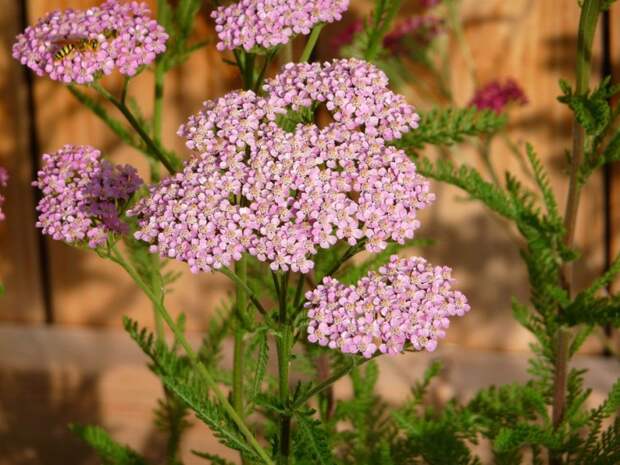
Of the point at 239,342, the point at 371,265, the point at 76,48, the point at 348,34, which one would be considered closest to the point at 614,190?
the point at 348,34

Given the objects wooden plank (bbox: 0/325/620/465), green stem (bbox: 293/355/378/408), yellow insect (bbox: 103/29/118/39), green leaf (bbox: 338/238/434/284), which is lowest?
wooden plank (bbox: 0/325/620/465)

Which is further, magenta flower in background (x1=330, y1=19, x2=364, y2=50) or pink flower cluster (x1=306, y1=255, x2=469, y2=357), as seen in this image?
magenta flower in background (x1=330, y1=19, x2=364, y2=50)

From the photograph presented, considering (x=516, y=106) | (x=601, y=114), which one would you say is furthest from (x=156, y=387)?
(x=601, y=114)

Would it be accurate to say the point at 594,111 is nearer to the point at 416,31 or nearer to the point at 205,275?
the point at 416,31

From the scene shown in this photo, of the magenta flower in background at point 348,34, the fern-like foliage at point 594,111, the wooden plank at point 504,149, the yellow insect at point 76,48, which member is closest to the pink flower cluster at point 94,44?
the yellow insect at point 76,48

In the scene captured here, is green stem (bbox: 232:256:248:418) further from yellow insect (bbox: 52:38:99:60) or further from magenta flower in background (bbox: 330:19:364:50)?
magenta flower in background (bbox: 330:19:364:50)

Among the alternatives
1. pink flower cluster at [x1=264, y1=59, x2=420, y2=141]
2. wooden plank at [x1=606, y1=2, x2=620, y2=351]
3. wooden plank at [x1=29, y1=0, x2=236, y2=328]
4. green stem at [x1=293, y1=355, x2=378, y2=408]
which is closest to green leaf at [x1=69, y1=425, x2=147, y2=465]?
green stem at [x1=293, y1=355, x2=378, y2=408]

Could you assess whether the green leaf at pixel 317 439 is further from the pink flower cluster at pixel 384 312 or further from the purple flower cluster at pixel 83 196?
the purple flower cluster at pixel 83 196

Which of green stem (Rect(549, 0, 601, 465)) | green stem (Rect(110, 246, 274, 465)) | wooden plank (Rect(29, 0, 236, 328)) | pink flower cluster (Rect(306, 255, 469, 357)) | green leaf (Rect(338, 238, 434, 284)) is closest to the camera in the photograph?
pink flower cluster (Rect(306, 255, 469, 357))
